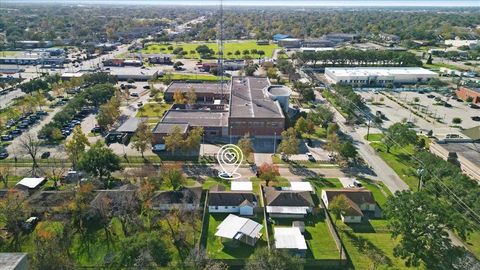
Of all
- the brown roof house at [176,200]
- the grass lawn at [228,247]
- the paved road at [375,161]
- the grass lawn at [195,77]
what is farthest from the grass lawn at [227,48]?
the grass lawn at [228,247]

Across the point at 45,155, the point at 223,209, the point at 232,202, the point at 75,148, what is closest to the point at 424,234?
the point at 232,202

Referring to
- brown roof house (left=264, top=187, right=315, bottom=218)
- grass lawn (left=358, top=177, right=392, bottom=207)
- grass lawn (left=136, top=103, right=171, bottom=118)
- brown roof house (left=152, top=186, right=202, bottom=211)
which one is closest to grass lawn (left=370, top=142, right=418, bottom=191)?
grass lawn (left=358, top=177, right=392, bottom=207)

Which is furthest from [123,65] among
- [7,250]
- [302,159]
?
[7,250]

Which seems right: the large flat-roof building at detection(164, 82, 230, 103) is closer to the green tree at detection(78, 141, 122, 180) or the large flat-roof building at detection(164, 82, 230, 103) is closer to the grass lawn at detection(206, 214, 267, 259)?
the green tree at detection(78, 141, 122, 180)

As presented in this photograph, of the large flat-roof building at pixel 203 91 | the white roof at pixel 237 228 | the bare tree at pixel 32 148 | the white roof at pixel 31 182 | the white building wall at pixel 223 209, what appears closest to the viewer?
the white roof at pixel 237 228

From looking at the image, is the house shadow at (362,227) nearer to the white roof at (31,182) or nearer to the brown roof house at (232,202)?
the brown roof house at (232,202)

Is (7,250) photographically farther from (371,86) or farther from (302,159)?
(371,86)
